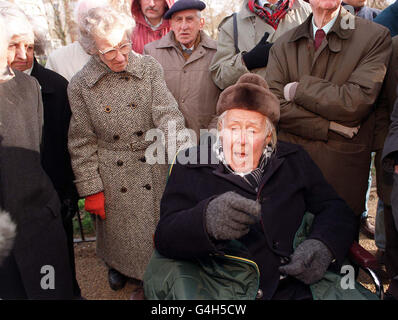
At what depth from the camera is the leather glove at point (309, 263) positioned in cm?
173

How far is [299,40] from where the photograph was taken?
2559 millimetres

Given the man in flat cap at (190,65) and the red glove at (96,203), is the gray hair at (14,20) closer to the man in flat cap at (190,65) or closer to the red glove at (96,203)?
the red glove at (96,203)

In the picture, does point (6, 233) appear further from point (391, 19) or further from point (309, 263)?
point (391, 19)

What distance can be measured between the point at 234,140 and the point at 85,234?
9.88 feet

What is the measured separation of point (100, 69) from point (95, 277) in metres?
2.07

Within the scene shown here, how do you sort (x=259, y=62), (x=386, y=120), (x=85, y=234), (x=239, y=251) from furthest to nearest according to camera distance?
(x=85, y=234) → (x=259, y=62) → (x=386, y=120) → (x=239, y=251)

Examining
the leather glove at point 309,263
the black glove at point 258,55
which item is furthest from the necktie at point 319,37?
the leather glove at point 309,263

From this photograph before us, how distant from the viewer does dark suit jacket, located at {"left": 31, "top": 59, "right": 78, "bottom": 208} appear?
244 centimetres

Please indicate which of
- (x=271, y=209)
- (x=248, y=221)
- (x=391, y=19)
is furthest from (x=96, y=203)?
(x=391, y=19)

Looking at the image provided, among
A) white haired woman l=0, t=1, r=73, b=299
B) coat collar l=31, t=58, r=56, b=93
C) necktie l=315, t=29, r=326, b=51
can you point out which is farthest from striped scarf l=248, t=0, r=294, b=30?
white haired woman l=0, t=1, r=73, b=299

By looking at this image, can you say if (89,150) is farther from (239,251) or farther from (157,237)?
(239,251)

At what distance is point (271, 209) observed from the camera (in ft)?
6.34

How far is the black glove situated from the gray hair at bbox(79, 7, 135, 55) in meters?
0.95

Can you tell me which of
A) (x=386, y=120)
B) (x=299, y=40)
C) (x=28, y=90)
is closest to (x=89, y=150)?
(x=28, y=90)
